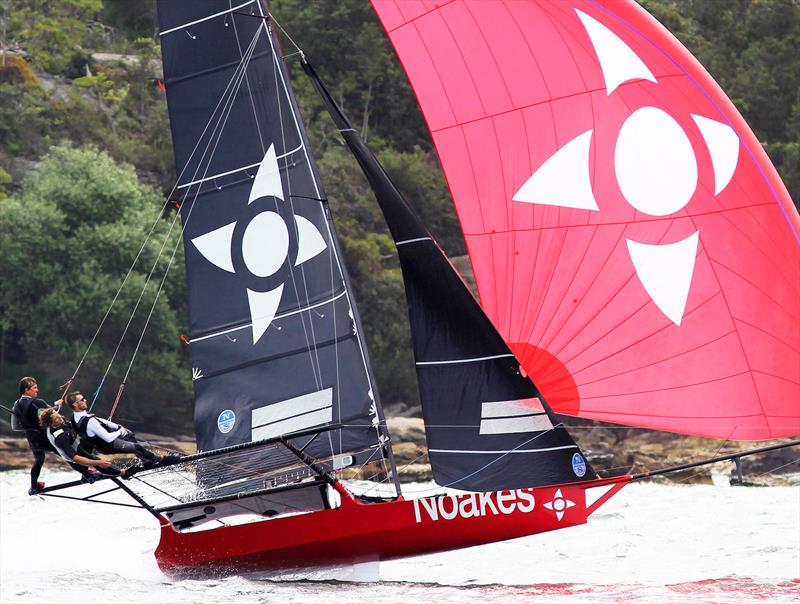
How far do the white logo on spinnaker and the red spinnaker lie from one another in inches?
30.9

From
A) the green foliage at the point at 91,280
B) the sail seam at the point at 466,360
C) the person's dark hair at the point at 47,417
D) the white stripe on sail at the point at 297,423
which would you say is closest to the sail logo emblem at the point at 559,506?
the sail seam at the point at 466,360

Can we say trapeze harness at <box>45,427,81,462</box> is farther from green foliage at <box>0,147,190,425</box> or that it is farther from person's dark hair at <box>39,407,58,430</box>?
green foliage at <box>0,147,190,425</box>

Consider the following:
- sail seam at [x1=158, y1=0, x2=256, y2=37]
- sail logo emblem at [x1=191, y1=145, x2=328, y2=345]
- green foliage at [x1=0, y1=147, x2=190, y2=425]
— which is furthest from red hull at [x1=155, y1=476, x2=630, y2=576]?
green foliage at [x1=0, y1=147, x2=190, y2=425]

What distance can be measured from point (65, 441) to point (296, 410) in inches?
73.8

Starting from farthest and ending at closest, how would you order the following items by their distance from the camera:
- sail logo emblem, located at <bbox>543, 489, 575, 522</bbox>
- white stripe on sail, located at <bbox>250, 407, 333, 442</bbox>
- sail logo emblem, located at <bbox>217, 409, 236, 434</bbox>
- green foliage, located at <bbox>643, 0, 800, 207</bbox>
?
green foliage, located at <bbox>643, 0, 800, 207</bbox>, sail logo emblem, located at <bbox>217, 409, 236, 434</bbox>, white stripe on sail, located at <bbox>250, 407, 333, 442</bbox>, sail logo emblem, located at <bbox>543, 489, 575, 522</bbox>

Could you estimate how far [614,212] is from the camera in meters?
9.69

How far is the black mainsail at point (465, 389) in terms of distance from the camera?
31.9 feet

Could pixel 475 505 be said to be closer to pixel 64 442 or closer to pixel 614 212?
pixel 614 212

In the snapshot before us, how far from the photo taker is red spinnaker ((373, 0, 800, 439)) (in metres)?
9.31

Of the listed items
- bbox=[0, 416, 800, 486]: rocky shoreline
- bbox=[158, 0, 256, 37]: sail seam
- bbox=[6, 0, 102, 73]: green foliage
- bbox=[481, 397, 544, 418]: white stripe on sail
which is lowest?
bbox=[0, 416, 800, 486]: rocky shoreline

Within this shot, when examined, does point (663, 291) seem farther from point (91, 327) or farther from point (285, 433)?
point (91, 327)

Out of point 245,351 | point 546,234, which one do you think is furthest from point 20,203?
point 546,234

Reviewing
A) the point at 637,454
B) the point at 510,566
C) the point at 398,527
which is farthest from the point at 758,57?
the point at 398,527

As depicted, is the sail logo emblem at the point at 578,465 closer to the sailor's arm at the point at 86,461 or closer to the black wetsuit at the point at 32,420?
the sailor's arm at the point at 86,461
